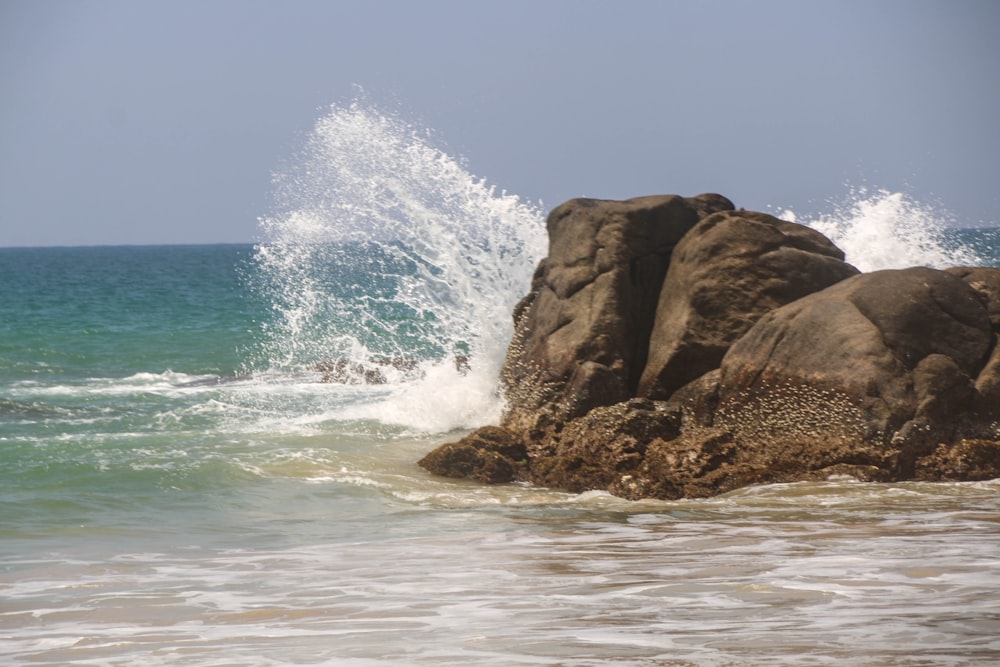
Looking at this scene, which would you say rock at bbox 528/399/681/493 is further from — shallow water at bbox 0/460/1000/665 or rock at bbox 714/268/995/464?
rock at bbox 714/268/995/464

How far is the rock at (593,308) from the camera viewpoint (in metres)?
8.48

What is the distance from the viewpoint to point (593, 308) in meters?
8.69

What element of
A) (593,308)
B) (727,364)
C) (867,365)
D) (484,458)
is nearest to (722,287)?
(727,364)

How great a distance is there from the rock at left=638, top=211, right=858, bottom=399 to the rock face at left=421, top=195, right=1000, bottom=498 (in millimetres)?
12

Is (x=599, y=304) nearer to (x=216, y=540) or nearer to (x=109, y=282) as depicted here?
(x=216, y=540)

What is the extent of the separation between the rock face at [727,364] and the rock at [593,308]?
0.01 meters

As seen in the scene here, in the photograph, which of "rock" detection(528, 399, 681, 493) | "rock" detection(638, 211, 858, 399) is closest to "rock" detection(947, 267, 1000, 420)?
"rock" detection(638, 211, 858, 399)

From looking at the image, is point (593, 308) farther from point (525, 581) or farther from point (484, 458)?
point (525, 581)

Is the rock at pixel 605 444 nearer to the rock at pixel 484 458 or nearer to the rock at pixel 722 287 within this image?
the rock at pixel 484 458

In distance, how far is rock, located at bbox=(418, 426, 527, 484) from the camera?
26.5 ft

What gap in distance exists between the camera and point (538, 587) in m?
5.17

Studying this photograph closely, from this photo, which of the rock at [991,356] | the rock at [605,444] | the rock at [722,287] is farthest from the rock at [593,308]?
the rock at [991,356]

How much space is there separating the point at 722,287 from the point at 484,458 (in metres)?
1.97

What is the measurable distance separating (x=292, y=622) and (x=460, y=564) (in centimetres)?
111
